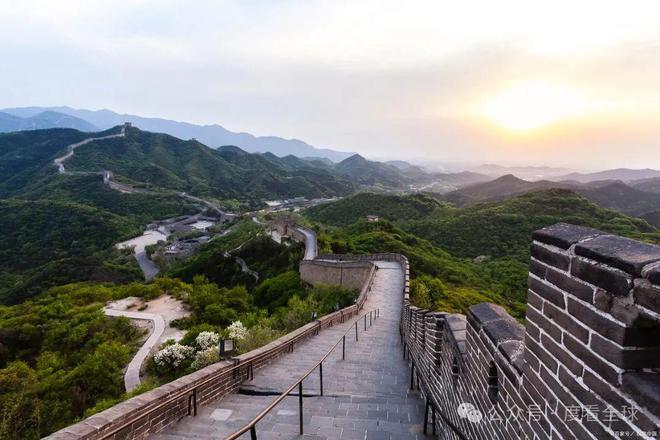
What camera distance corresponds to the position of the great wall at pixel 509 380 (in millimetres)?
1554

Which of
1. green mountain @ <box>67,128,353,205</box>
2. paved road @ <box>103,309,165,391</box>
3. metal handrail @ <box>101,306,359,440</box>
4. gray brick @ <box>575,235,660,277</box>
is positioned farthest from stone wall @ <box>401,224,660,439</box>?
green mountain @ <box>67,128,353,205</box>

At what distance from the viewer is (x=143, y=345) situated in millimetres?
19344

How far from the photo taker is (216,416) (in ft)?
18.3

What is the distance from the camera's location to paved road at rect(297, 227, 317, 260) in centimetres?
3359

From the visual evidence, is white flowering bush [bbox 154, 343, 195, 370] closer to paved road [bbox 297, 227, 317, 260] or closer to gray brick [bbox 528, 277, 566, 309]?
gray brick [bbox 528, 277, 566, 309]

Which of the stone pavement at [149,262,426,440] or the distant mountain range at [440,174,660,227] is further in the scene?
the distant mountain range at [440,174,660,227]

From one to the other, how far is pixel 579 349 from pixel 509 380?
0.90 metres

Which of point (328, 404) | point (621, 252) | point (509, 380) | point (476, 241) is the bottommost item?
point (476, 241)

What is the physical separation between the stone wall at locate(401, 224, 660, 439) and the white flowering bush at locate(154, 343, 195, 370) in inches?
553

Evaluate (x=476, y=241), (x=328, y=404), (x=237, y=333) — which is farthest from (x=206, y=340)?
(x=476, y=241)

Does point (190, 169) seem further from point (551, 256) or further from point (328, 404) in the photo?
point (551, 256)

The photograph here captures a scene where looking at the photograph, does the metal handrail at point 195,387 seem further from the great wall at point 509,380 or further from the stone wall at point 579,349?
the stone wall at point 579,349

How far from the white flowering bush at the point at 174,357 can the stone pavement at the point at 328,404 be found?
672 centimetres

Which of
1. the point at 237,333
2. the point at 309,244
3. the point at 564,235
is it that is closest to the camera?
the point at 564,235
